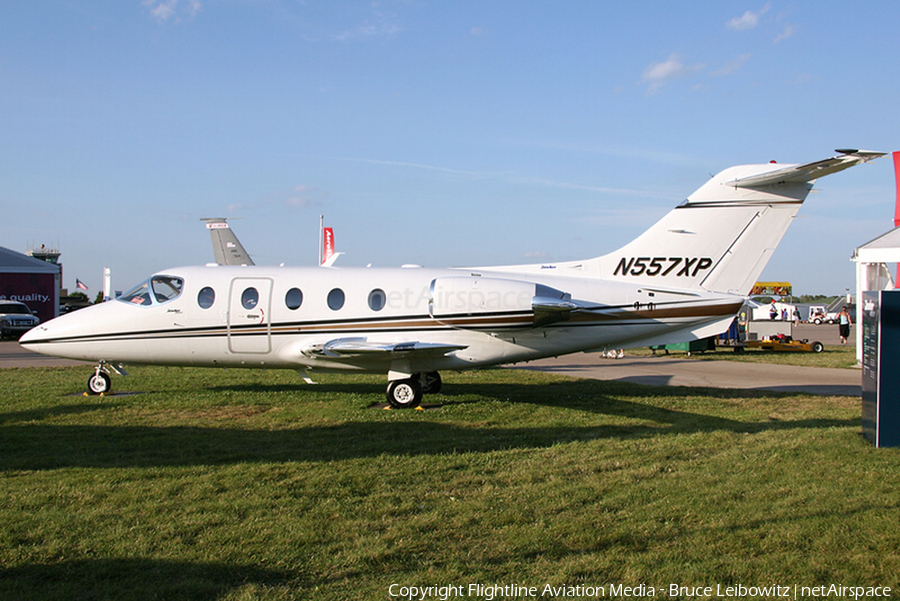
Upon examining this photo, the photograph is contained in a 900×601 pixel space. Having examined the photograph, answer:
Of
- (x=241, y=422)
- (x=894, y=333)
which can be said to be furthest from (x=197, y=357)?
(x=894, y=333)

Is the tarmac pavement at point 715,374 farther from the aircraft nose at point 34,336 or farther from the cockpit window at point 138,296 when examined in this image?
the aircraft nose at point 34,336

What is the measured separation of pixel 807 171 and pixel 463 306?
6.99 meters

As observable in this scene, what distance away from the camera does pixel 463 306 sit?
13.0 metres

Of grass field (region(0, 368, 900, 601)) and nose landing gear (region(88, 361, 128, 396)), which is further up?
nose landing gear (region(88, 361, 128, 396))

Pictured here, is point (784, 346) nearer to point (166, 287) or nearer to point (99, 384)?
point (166, 287)

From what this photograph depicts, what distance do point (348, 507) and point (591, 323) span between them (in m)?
8.17

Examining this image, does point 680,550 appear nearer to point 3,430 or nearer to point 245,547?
point 245,547

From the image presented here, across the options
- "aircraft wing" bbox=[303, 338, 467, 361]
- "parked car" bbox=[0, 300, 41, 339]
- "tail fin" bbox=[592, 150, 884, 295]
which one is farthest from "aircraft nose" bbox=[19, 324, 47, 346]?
"parked car" bbox=[0, 300, 41, 339]

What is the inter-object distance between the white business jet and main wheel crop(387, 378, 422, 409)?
0.07 feet

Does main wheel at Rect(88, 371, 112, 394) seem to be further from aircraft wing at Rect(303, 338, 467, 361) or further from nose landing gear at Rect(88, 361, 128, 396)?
aircraft wing at Rect(303, 338, 467, 361)

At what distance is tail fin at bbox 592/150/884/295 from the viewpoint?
1307cm

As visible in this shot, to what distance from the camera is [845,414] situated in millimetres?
12039

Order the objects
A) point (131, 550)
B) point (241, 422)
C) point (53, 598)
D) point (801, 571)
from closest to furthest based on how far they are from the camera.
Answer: point (53, 598)
point (801, 571)
point (131, 550)
point (241, 422)

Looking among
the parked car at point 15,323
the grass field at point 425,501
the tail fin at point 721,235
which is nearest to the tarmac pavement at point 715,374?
the tail fin at point 721,235
